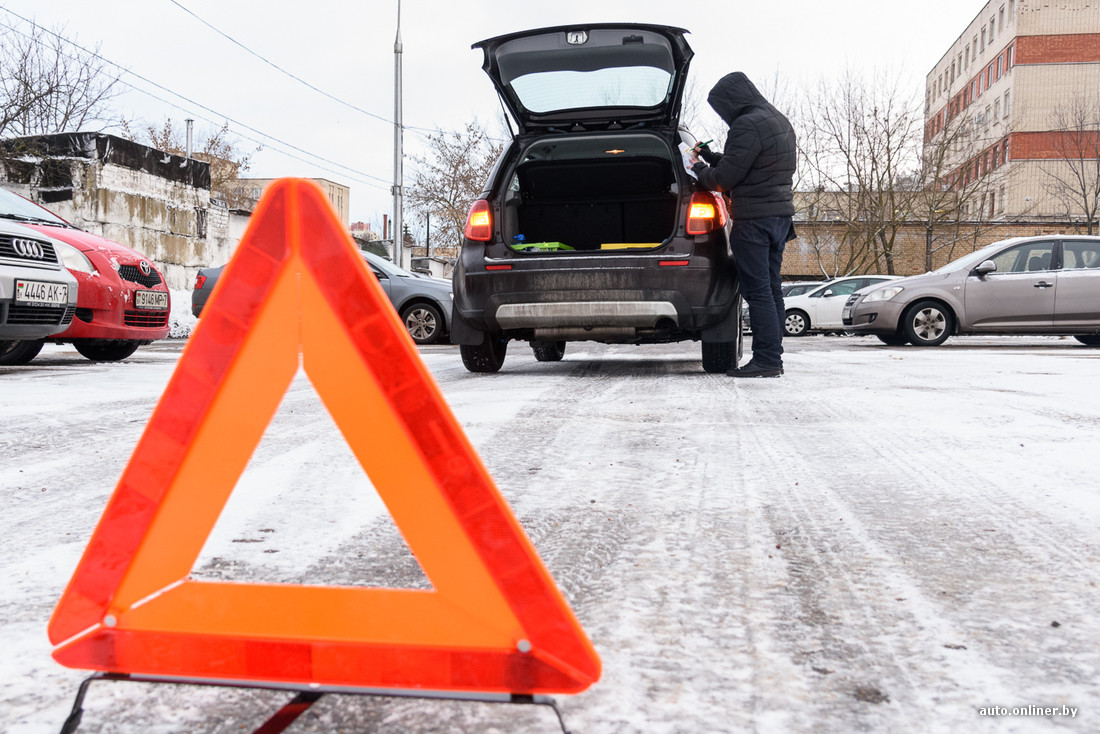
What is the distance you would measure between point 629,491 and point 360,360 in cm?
166

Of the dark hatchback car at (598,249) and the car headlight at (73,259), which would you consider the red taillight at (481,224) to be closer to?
the dark hatchback car at (598,249)

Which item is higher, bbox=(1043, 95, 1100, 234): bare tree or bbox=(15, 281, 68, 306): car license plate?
bbox=(1043, 95, 1100, 234): bare tree

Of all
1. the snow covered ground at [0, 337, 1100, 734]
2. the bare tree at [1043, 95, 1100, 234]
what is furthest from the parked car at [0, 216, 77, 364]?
the bare tree at [1043, 95, 1100, 234]

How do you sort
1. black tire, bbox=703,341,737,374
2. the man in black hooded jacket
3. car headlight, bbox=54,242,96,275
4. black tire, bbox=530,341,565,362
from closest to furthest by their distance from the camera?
the man in black hooded jacket < black tire, bbox=703,341,737,374 < car headlight, bbox=54,242,96,275 < black tire, bbox=530,341,565,362

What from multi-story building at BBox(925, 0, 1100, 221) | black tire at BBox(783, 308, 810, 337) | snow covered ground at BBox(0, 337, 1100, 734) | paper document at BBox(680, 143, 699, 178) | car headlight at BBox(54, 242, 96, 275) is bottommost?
black tire at BBox(783, 308, 810, 337)

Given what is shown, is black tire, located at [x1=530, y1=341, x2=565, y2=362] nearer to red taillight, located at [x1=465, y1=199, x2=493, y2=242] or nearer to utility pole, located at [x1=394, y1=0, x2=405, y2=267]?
red taillight, located at [x1=465, y1=199, x2=493, y2=242]

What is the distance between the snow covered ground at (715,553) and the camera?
4.41ft

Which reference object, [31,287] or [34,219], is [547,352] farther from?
[34,219]

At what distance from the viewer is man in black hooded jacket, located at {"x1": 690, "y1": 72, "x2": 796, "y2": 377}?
241 inches

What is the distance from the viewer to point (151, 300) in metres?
8.04

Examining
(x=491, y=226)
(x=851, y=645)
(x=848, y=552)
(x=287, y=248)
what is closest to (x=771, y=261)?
(x=491, y=226)

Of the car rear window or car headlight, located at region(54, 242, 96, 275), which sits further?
car headlight, located at region(54, 242, 96, 275)

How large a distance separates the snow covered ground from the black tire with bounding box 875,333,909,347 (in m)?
8.42

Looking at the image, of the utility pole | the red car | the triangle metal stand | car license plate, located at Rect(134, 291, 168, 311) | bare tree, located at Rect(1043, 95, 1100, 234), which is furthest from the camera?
bare tree, located at Rect(1043, 95, 1100, 234)
